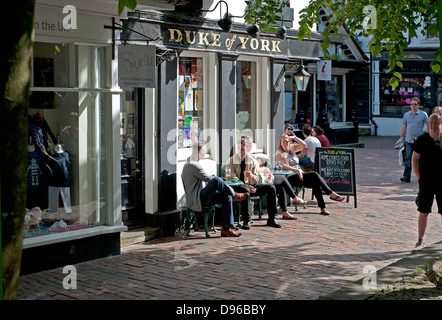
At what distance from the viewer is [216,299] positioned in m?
6.80

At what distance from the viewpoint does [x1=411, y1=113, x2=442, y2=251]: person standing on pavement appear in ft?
28.8

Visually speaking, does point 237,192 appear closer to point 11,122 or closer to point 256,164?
point 256,164

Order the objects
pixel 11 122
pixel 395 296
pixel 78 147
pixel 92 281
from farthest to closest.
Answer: pixel 78 147, pixel 92 281, pixel 395 296, pixel 11 122

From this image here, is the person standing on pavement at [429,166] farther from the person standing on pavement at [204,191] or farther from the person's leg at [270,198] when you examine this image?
the person standing on pavement at [204,191]

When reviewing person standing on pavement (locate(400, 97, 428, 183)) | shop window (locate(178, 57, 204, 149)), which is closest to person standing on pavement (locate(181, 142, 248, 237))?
shop window (locate(178, 57, 204, 149))

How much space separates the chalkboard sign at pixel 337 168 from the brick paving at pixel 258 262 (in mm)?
668

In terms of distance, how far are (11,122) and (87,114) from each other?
548 cm

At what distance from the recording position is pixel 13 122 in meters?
3.61

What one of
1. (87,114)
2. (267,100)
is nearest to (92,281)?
(87,114)

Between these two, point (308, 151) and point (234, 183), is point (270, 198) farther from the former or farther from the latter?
point (308, 151)

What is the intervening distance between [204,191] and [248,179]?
1.14m
